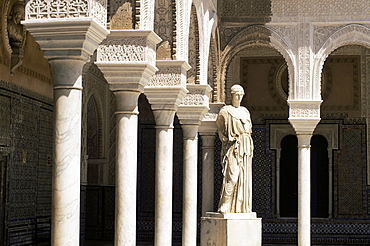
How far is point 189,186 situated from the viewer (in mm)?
9195

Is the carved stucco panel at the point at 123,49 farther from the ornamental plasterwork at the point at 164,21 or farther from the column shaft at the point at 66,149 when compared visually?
the column shaft at the point at 66,149

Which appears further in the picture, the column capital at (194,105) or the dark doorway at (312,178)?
the dark doorway at (312,178)

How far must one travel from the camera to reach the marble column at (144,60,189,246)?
740 cm

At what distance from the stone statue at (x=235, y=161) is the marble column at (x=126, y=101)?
5.74 feet

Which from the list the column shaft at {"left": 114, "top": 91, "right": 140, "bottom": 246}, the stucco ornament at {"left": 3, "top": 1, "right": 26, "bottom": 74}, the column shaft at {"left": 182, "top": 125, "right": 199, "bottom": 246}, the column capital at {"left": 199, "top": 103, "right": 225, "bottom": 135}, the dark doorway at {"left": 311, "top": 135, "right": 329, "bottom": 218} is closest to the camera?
the column shaft at {"left": 114, "top": 91, "right": 140, "bottom": 246}

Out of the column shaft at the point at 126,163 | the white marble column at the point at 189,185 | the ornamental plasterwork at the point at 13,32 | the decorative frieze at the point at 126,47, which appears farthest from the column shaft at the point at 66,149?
the white marble column at the point at 189,185

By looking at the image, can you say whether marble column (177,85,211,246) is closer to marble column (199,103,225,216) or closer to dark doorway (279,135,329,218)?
marble column (199,103,225,216)

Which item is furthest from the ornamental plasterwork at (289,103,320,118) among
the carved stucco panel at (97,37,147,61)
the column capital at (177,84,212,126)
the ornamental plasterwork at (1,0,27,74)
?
the carved stucco panel at (97,37,147,61)

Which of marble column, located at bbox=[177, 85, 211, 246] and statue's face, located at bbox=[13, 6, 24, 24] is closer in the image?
statue's face, located at bbox=[13, 6, 24, 24]

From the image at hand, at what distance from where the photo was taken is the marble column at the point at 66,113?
3980mm

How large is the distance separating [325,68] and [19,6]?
7127 millimetres

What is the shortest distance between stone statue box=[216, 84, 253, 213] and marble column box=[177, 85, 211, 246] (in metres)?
1.78

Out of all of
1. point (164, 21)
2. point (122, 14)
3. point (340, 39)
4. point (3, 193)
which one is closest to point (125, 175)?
point (122, 14)

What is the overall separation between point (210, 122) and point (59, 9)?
737 cm
